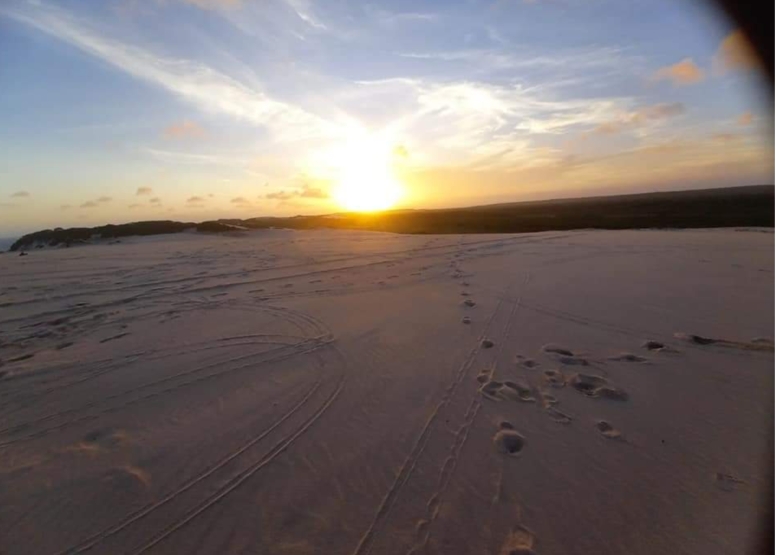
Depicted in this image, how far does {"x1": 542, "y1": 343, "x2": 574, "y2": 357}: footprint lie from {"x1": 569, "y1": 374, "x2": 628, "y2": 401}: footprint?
0.67 m

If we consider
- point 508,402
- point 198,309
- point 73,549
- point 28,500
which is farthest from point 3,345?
point 508,402

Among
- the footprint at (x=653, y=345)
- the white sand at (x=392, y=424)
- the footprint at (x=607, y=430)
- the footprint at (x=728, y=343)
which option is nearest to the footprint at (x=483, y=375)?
the white sand at (x=392, y=424)

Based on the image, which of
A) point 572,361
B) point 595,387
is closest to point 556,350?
point 572,361

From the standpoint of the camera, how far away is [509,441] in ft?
11.9

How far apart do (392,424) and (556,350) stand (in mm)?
2833

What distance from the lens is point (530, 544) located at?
2613mm

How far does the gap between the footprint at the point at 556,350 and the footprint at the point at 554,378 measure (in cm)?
60

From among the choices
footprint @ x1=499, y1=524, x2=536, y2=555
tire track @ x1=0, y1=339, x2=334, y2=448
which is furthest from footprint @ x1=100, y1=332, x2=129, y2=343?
footprint @ x1=499, y1=524, x2=536, y2=555

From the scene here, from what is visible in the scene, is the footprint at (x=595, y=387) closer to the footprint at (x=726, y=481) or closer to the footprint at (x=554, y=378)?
the footprint at (x=554, y=378)

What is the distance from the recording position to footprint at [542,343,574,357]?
5.45 metres

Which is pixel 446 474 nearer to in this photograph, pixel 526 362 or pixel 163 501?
pixel 163 501

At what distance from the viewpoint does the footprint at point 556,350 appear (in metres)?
5.45

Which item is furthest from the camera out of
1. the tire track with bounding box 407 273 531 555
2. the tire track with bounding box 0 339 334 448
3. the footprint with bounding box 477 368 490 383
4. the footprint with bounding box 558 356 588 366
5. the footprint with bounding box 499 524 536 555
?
the footprint with bounding box 558 356 588 366

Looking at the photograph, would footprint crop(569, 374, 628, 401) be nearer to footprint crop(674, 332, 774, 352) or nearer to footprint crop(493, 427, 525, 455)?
footprint crop(493, 427, 525, 455)
